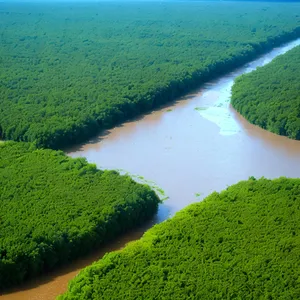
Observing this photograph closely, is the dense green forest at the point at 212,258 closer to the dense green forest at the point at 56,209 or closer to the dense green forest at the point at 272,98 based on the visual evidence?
the dense green forest at the point at 56,209

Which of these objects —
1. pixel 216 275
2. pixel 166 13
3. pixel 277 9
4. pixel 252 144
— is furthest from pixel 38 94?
pixel 277 9

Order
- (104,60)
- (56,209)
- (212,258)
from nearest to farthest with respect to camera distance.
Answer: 1. (212,258)
2. (56,209)
3. (104,60)

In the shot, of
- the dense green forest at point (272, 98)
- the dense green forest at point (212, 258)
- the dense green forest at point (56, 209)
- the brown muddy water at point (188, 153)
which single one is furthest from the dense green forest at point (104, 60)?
the dense green forest at point (212, 258)

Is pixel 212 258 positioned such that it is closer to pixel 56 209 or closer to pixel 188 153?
pixel 56 209

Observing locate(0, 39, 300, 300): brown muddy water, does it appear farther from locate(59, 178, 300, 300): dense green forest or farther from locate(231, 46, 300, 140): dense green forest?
locate(59, 178, 300, 300): dense green forest

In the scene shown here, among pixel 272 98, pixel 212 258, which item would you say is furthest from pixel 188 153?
pixel 212 258

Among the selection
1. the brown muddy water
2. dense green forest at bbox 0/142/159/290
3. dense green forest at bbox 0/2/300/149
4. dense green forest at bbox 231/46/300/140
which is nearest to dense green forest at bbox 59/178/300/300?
dense green forest at bbox 0/142/159/290
